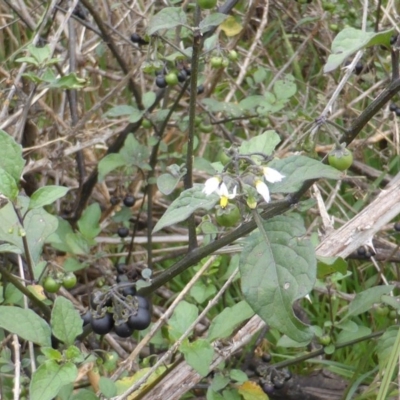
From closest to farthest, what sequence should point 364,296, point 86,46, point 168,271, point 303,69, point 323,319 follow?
point 168,271 → point 364,296 → point 323,319 → point 86,46 → point 303,69

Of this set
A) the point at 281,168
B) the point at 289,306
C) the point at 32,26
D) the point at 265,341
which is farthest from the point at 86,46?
the point at 289,306

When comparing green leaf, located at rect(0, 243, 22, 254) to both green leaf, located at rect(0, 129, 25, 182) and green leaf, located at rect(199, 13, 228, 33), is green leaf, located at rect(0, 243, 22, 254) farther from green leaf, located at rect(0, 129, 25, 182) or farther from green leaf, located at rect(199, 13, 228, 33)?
green leaf, located at rect(199, 13, 228, 33)

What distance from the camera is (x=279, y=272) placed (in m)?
1.10

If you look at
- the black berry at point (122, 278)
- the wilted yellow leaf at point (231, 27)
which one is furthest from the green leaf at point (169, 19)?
the wilted yellow leaf at point (231, 27)

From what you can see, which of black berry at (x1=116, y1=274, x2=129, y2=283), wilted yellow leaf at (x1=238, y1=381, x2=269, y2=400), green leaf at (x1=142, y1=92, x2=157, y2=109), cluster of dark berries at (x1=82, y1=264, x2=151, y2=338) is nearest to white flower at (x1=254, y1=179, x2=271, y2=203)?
cluster of dark berries at (x1=82, y1=264, x2=151, y2=338)

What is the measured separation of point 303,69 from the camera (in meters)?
3.70

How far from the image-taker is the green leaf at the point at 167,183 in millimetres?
1373

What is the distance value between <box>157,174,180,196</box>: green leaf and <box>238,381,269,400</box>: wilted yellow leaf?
2.36 ft

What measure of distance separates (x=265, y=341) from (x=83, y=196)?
844 millimetres

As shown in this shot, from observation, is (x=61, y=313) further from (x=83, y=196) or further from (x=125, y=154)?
(x=83, y=196)

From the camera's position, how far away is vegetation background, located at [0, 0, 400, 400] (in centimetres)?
119

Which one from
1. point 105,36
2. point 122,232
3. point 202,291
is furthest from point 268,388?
point 105,36

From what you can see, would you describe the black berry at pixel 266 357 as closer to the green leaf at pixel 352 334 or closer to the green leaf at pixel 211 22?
the green leaf at pixel 352 334

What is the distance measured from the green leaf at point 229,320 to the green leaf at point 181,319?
0.09 m
